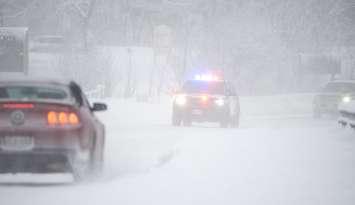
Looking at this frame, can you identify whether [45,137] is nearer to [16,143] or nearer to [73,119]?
[16,143]

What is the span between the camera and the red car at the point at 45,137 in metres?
12.0

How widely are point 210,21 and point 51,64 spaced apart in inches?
605

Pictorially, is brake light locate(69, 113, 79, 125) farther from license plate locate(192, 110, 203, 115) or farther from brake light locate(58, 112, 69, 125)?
license plate locate(192, 110, 203, 115)

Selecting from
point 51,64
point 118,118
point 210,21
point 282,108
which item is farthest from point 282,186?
point 210,21

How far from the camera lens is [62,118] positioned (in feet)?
40.5

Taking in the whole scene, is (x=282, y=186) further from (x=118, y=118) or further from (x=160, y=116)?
(x=160, y=116)

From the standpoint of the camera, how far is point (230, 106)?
30.2 m

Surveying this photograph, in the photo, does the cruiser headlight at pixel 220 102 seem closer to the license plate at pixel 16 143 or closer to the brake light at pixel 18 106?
the brake light at pixel 18 106

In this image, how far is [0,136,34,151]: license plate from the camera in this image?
12016mm

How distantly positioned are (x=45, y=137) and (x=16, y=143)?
1.20 ft

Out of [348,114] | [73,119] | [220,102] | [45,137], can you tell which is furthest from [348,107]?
[45,137]

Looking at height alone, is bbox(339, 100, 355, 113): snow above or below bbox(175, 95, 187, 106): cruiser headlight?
above

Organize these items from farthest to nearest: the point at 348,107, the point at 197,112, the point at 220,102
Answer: the point at 220,102 → the point at 197,112 → the point at 348,107

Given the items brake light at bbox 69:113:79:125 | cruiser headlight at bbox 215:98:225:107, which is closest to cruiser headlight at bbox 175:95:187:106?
cruiser headlight at bbox 215:98:225:107
